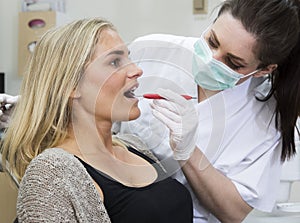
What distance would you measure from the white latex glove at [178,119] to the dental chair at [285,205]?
500 millimetres

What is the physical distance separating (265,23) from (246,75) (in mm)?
198

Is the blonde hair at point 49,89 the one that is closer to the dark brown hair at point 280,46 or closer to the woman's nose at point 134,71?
the woman's nose at point 134,71

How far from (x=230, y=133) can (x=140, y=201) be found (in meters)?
0.46

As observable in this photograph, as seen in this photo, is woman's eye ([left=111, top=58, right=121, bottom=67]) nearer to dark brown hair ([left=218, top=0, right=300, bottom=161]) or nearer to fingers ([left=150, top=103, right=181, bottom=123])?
fingers ([left=150, top=103, right=181, bottom=123])

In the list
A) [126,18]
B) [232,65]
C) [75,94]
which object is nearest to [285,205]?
[232,65]

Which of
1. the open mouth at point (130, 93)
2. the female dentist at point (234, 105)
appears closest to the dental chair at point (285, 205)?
the female dentist at point (234, 105)

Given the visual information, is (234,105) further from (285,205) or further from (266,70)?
(285,205)

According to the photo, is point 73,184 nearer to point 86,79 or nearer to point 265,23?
point 86,79

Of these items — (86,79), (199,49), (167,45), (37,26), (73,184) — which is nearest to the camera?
(73,184)

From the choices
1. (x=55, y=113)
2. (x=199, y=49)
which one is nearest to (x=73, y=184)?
(x=55, y=113)

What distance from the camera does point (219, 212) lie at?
1336 mm

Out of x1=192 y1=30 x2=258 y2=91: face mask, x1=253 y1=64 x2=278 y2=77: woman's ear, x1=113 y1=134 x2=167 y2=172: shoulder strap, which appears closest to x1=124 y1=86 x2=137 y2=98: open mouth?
x1=113 y1=134 x2=167 y2=172: shoulder strap

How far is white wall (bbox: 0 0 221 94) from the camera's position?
10.3 ft

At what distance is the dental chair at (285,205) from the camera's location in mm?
1604
